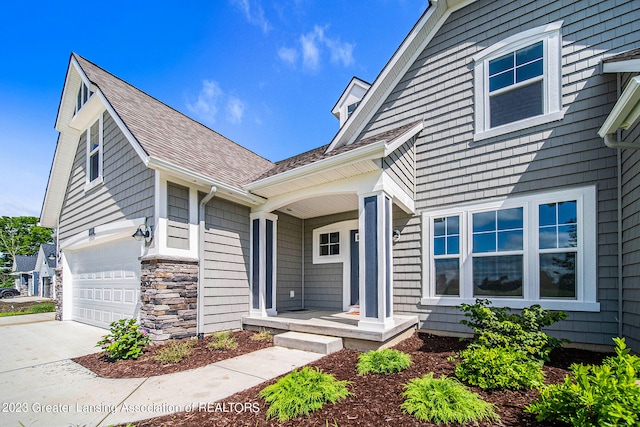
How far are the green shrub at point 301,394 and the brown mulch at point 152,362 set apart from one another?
185 cm

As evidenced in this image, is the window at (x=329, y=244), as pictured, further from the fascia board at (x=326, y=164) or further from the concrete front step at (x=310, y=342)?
the concrete front step at (x=310, y=342)

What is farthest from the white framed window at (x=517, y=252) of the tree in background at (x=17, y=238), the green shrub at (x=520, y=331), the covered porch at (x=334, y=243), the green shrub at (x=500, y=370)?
the tree in background at (x=17, y=238)

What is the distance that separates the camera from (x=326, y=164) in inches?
217

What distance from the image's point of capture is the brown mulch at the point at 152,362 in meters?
4.38

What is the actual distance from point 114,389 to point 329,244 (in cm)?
544

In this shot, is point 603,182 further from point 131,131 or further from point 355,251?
point 131,131

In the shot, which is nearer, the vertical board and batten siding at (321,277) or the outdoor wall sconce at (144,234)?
the outdoor wall sconce at (144,234)

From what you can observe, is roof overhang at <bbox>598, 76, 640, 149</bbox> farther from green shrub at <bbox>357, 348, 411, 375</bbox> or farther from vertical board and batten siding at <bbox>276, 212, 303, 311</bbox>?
vertical board and batten siding at <bbox>276, 212, 303, 311</bbox>

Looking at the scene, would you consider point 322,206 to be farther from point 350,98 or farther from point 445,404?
point 445,404

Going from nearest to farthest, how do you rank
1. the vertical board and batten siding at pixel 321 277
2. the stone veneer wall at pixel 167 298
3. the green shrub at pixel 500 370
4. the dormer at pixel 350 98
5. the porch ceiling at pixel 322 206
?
1. the green shrub at pixel 500 370
2. the stone veneer wall at pixel 167 298
3. the porch ceiling at pixel 322 206
4. the vertical board and batten siding at pixel 321 277
5. the dormer at pixel 350 98


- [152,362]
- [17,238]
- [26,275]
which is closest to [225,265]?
[152,362]

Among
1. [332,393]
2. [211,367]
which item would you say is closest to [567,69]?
[332,393]

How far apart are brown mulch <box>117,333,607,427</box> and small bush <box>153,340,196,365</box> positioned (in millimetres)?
1792

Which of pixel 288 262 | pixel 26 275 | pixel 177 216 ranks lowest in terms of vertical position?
pixel 26 275
